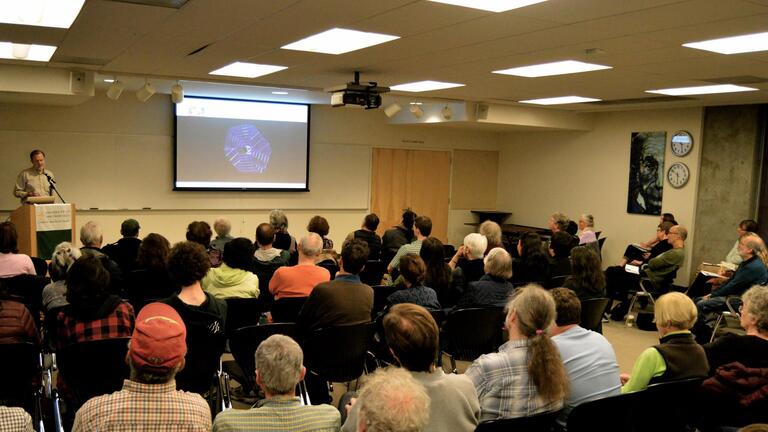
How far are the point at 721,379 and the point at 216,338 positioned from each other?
262 cm

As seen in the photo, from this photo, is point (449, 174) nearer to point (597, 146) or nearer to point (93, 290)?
point (597, 146)

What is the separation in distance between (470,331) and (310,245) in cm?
135

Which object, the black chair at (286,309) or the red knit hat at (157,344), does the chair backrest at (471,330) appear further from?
the red knit hat at (157,344)

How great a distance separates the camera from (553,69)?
6.39 metres

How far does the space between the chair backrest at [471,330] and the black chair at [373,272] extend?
197 cm

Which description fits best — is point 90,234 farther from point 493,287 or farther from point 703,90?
point 703,90

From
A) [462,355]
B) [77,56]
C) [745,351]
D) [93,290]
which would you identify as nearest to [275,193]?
[77,56]

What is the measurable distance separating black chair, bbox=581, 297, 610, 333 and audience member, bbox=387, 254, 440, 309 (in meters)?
1.16

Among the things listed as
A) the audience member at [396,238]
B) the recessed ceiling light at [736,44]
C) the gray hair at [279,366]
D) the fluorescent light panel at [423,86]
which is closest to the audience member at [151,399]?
the gray hair at [279,366]

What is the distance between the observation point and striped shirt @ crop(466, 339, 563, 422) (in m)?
2.55

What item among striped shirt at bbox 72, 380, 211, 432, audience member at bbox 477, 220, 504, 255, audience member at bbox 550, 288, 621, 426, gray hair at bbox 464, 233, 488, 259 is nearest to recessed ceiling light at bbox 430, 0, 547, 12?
audience member at bbox 550, 288, 621, 426

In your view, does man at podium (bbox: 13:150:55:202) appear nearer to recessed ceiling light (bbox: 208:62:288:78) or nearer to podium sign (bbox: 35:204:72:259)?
podium sign (bbox: 35:204:72:259)

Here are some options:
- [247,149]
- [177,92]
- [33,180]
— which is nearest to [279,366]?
[177,92]

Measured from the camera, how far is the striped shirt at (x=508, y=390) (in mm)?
2553
